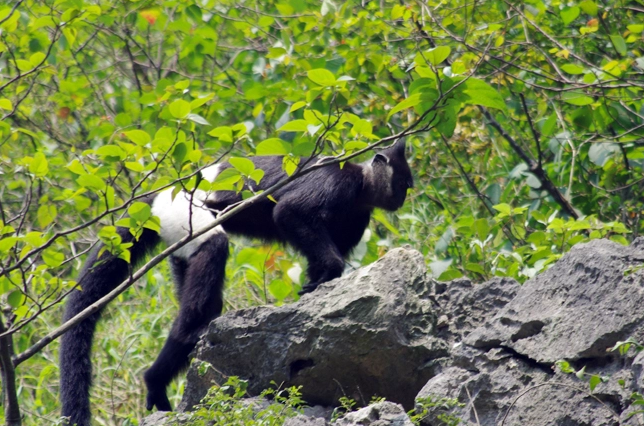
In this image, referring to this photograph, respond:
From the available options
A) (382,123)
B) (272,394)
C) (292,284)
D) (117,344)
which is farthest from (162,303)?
(272,394)

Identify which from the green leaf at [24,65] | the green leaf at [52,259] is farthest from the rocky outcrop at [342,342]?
the green leaf at [24,65]

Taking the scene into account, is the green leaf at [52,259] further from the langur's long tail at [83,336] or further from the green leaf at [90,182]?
the langur's long tail at [83,336]

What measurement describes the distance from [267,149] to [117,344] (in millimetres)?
4127

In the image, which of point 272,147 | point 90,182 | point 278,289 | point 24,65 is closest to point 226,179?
point 272,147

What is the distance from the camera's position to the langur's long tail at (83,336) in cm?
453

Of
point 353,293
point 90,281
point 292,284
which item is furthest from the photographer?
point 292,284

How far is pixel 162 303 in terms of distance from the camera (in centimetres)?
717

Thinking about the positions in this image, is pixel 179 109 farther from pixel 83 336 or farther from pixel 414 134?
pixel 414 134

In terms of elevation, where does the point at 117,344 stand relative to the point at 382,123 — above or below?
below

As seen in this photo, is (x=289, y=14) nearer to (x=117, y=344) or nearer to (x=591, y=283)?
(x=117, y=344)

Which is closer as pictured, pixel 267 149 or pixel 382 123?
pixel 267 149

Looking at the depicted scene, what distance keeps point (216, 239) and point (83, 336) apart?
3.14 ft

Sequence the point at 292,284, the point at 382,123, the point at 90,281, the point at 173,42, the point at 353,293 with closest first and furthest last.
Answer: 1. the point at 353,293
2. the point at 90,281
3. the point at 292,284
4. the point at 382,123
5. the point at 173,42

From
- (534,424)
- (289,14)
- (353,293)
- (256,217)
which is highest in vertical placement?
(289,14)
